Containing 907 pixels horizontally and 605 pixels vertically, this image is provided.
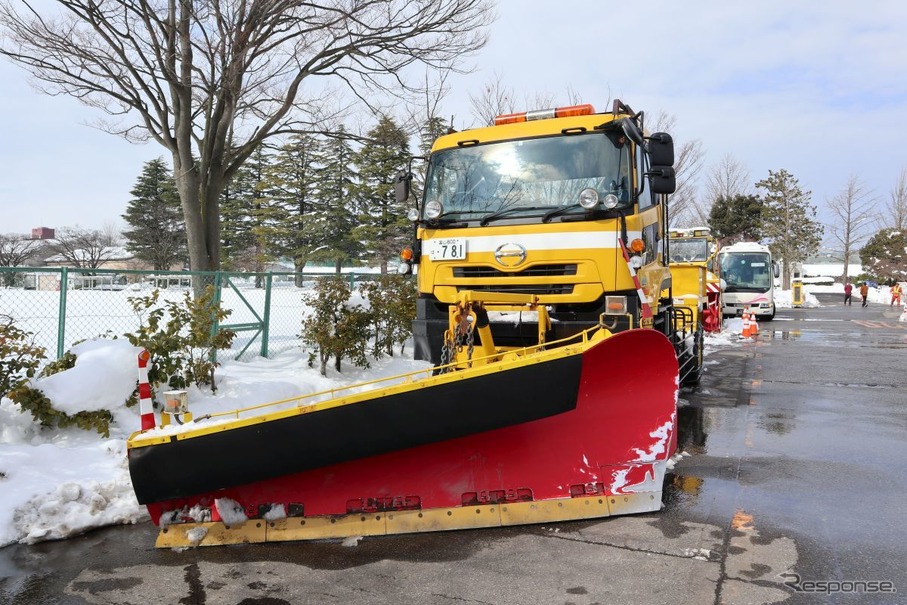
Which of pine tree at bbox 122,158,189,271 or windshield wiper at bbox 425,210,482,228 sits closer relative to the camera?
windshield wiper at bbox 425,210,482,228

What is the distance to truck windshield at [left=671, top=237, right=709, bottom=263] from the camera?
67.7 feet

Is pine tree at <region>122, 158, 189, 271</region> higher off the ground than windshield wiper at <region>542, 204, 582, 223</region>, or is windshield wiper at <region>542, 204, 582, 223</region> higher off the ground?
pine tree at <region>122, 158, 189, 271</region>

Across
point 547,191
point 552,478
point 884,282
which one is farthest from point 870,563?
point 884,282

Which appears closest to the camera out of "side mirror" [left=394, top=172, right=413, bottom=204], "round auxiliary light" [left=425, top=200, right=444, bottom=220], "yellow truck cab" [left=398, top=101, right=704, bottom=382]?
"yellow truck cab" [left=398, top=101, right=704, bottom=382]

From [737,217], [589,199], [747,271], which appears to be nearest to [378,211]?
[747,271]

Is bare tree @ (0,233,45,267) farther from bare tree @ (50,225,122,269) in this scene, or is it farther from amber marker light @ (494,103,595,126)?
amber marker light @ (494,103,595,126)

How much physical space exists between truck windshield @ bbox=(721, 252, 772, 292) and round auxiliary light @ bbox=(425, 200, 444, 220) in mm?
22806

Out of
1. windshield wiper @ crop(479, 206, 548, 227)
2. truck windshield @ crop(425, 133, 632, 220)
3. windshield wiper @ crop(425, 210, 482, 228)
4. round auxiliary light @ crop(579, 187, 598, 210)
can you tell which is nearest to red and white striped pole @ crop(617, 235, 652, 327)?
round auxiliary light @ crop(579, 187, 598, 210)

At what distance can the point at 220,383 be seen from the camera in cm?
765

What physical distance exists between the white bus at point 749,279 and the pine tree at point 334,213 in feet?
76.3

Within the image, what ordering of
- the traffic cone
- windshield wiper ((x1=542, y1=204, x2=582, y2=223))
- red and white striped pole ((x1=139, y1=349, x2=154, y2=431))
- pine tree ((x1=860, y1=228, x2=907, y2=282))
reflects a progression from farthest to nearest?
pine tree ((x1=860, y1=228, x2=907, y2=282)), the traffic cone, windshield wiper ((x1=542, y1=204, x2=582, y2=223)), red and white striped pole ((x1=139, y1=349, x2=154, y2=431))

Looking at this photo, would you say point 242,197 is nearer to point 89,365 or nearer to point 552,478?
point 89,365

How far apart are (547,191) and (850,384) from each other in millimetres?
6821

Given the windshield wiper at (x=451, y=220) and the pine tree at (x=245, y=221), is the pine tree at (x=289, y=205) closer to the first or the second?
the pine tree at (x=245, y=221)
